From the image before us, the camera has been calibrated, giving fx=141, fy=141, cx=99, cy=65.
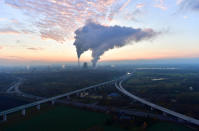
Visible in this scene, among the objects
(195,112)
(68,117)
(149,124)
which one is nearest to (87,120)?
(68,117)

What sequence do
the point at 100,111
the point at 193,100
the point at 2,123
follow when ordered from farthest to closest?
the point at 193,100, the point at 100,111, the point at 2,123

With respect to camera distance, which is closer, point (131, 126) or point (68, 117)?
point (131, 126)

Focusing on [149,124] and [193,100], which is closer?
[149,124]

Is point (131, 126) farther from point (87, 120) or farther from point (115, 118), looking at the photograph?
point (87, 120)

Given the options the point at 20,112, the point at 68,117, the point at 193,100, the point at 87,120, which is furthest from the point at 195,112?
the point at 20,112

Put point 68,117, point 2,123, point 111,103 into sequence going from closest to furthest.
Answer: point 2,123, point 68,117, point 111,103

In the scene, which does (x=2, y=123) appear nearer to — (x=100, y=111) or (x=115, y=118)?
(x=100, y=111)

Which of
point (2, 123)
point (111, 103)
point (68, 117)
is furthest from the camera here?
point (111, 103)
